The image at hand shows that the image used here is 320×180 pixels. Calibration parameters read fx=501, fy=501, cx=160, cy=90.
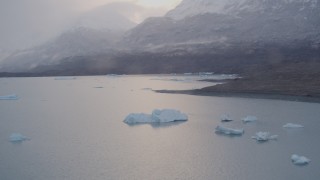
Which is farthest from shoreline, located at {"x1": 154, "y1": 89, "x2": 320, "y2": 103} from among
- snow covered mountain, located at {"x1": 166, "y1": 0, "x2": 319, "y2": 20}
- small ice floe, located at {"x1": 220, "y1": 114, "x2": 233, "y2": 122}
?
snow covered mountain, located at {"x1": 166, "y1": 0, "x2": 319, "y2": 20}

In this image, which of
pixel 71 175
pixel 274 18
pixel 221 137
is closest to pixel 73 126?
pixel 221 137

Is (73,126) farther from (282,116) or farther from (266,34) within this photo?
(266,34)

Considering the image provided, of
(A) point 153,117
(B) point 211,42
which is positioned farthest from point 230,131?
(B) point 211,42

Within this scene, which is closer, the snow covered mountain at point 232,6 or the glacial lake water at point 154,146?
the glacial lake water at point 154,146

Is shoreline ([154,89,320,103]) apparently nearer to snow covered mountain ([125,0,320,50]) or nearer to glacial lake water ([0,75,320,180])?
glacial lake water ([0,75,320,180])

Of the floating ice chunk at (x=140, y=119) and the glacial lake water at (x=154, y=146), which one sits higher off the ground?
the floating ice chunk at (x=140, y=119)

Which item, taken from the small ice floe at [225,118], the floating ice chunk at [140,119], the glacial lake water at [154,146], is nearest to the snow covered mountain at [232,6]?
the glacial lake water at [154,146]

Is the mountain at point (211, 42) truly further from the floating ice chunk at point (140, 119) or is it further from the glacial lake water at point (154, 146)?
the floating ice chunk at point (140, 119)

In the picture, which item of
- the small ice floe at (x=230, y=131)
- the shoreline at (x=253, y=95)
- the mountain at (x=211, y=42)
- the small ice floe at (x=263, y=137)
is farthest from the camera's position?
the mountain at (x=211, y=42)
